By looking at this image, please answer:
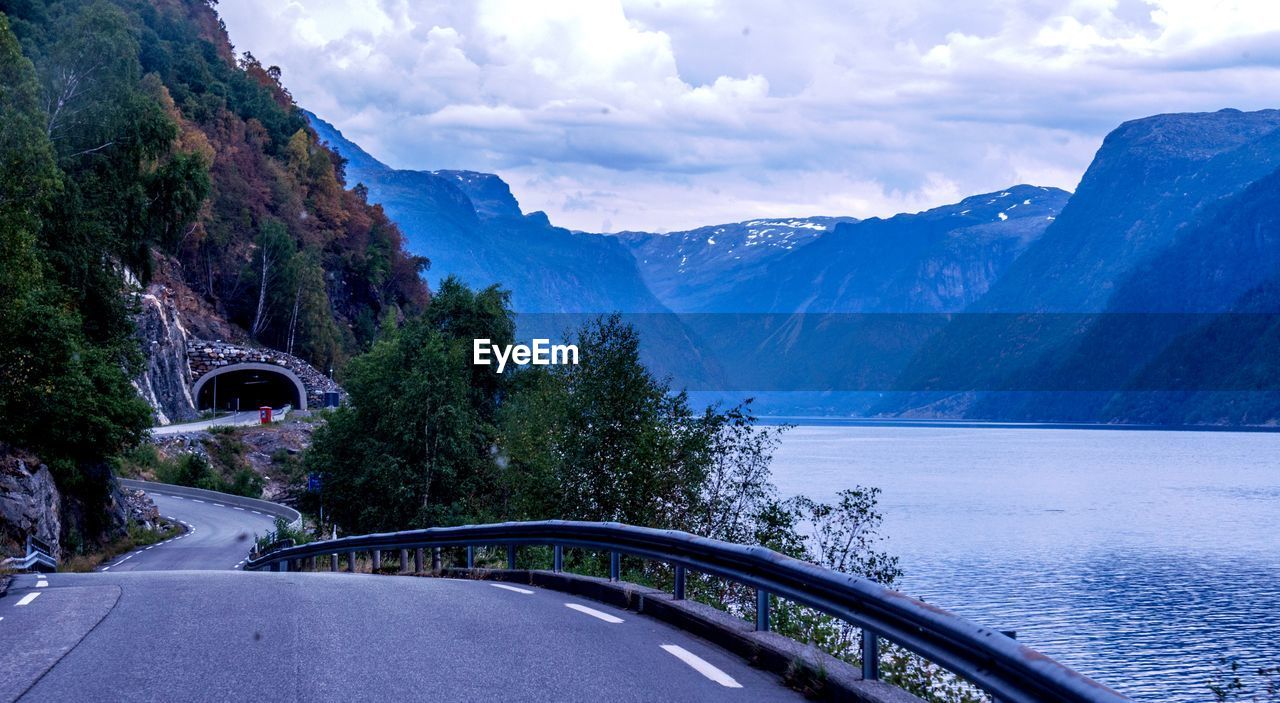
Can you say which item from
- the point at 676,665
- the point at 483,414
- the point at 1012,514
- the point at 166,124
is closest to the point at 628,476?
the point at 166,124

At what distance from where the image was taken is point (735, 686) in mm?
7824

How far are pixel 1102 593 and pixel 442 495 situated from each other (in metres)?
29.9

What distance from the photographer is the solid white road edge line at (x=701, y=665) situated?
26.1 feet

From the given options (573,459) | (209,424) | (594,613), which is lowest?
(209,424)

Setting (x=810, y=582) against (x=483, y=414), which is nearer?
(x=810, y=582)

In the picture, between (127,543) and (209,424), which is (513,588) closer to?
(127,543)

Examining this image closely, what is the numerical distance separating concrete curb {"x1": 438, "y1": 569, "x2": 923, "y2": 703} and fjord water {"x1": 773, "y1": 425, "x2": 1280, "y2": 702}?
24179 mm

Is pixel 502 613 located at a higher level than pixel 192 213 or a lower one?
lower

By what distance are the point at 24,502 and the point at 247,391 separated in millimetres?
78321

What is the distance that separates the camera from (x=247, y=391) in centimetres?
11069

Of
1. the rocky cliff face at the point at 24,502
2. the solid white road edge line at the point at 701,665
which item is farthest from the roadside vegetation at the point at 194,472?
the solid white road edge line at the point at 701,665

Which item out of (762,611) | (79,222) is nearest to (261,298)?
(79,222)

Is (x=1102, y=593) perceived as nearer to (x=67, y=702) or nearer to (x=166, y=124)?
(x=166, y=124)

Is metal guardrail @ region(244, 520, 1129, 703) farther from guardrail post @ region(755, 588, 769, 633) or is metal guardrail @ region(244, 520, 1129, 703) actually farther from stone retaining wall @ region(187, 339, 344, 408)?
stone retaining wall @ region(187, 339, 344, 408)
